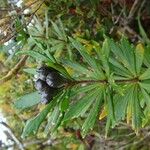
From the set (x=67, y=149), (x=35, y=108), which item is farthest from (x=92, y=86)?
(x=67, y=149)

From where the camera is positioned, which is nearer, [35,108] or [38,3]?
[38,3]

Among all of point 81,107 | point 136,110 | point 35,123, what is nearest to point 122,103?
point 136,110

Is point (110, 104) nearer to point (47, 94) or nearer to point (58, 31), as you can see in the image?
point (47, 94)

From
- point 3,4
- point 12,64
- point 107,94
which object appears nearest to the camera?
point 107,94

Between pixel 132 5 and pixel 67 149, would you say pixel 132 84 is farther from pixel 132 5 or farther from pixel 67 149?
pixel 67 149

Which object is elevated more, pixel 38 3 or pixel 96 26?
pixel 38 3

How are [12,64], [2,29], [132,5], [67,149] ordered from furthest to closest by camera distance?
[67,149] < [132,5] < [12,64] < [2,29]

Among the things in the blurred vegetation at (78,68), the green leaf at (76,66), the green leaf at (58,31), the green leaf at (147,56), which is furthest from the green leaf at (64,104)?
the green leaf at (58,31)
